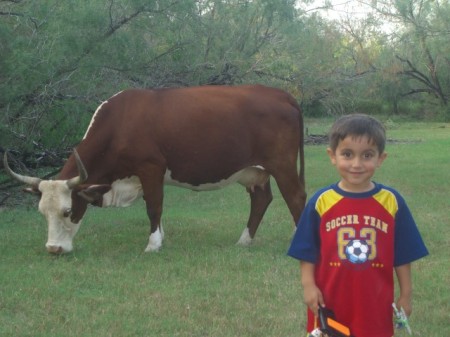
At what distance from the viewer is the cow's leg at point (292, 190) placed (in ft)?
28.5

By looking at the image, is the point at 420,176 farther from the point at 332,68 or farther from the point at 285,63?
the point at 332,68

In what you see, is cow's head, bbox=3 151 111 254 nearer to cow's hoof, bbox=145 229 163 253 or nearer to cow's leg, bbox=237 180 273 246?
cow's hoof, bbox=145 229 163 253

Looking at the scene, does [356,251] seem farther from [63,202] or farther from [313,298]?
[63,202]

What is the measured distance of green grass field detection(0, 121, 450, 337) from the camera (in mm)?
5551

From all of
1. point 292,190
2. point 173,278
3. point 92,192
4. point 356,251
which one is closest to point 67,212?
point 92,192

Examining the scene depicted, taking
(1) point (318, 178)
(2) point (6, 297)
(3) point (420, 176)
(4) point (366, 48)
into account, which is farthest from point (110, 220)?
(4) point (366, 48)

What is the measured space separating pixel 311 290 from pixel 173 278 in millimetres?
3542

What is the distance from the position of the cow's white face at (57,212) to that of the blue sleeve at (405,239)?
5.07 metres

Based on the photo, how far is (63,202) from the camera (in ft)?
26.5

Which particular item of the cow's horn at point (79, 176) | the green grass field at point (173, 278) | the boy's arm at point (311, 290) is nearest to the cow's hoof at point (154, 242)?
the green grass field at point (173, 278)

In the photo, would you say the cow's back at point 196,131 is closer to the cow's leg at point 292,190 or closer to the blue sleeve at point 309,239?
the cow's leg at point 292,190

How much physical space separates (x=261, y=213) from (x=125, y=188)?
5.36 feet

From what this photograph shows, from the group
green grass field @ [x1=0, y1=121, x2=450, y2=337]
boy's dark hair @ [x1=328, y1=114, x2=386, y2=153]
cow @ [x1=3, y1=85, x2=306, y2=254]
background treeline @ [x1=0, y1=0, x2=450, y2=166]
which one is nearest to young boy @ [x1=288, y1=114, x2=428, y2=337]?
boy's dark hair @ [x1=328, y1=114, x2=386, y2=153]

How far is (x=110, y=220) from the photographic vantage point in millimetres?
10586
